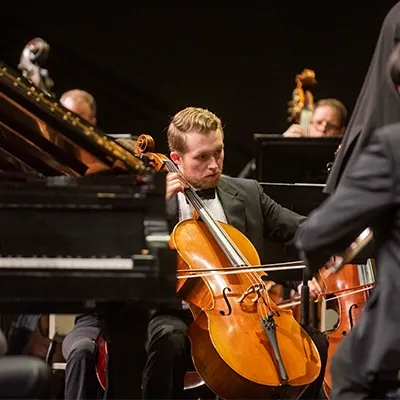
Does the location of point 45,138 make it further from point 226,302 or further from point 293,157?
point 293,157

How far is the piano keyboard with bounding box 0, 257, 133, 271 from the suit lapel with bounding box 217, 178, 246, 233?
101cm

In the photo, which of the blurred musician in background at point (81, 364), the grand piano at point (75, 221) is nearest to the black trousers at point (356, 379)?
the grand piano at point (75, 221)

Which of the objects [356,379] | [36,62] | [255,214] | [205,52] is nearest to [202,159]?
[255,214]

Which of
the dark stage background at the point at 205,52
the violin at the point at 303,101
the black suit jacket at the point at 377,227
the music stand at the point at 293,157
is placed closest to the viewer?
the black suit jacket at the point at 377,227

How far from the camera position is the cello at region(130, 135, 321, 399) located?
292 centimetres

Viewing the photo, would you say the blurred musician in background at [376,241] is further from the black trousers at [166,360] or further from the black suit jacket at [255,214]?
the black suit jacket at [255,214]

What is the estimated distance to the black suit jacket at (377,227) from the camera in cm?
206

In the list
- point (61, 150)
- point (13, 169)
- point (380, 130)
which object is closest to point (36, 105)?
point (61, 150)

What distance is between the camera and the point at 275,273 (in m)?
3.93

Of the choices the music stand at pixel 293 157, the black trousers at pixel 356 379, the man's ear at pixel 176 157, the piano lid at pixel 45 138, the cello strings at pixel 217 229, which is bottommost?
the black trousers at pixel 356 379

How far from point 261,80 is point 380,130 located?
4.30 m

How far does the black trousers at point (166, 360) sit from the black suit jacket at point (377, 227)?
106cm

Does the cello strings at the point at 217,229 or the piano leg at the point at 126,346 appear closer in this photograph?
the piano leg at the point at 126,346

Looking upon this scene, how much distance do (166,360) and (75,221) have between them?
0.74 meters
